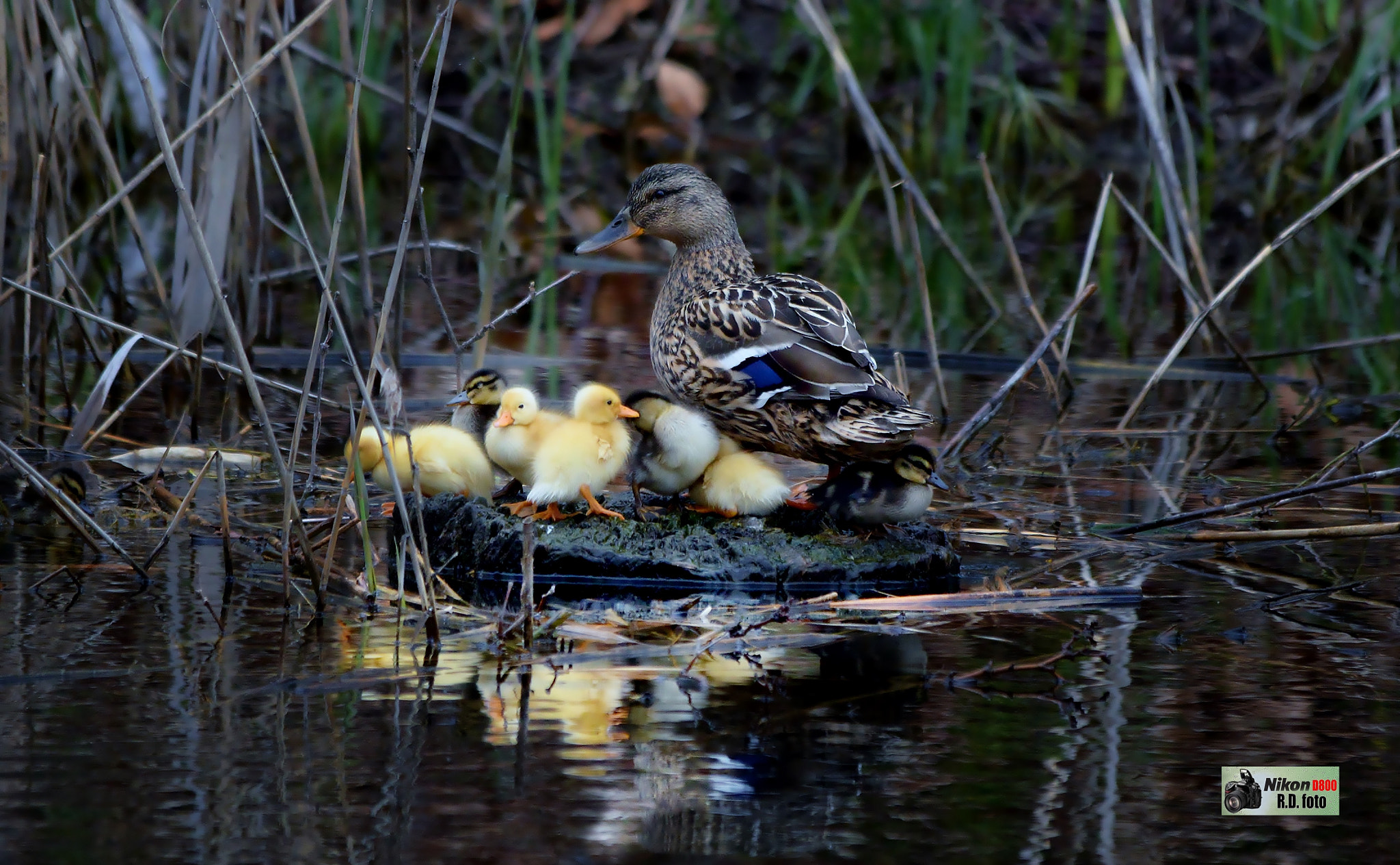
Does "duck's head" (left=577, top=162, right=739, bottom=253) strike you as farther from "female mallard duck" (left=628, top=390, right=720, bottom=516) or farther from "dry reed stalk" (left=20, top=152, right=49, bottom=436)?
"dry reed stalk" (left=20, top=152, right=49, bottom=436)

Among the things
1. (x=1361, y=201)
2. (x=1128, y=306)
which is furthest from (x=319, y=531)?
(x=1361, y=201)

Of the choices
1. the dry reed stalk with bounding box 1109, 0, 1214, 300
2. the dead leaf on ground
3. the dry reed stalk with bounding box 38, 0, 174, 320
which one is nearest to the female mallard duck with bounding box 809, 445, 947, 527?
the dry reed stalk with bounding box 38, 0, 174, 320

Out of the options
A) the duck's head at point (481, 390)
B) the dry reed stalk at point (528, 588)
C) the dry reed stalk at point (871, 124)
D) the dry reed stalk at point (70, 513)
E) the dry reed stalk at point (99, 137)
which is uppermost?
the dry reed stalk at point (871, 124)

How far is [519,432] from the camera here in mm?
4598

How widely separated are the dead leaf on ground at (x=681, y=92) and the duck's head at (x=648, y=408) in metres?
9.24

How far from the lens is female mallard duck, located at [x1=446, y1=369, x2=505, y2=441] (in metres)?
4.87

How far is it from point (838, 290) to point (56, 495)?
18.8 ft

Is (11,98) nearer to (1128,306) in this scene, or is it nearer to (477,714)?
(477,714)

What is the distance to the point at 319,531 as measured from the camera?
458 centimetres

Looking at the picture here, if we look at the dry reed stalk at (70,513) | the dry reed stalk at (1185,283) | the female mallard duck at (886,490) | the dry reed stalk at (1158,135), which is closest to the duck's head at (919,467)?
the female mallard duck at (886,490)

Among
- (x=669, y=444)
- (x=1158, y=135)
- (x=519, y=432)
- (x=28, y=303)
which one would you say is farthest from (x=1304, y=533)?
(x=28, y=303)

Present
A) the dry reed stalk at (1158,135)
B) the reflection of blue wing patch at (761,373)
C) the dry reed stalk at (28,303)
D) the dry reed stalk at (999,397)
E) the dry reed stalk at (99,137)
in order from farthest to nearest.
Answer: the dry reed stalk at (1158,135) → the dry reed stalk at (999,397) → the dry reed stalk at (28,303) → the reflection of blue wing patch at (761,373) → the dry reed stalk at (99,137)

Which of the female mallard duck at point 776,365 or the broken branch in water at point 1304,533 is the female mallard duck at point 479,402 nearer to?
the female mallard duck at point 776,365

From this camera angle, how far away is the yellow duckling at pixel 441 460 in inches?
183
